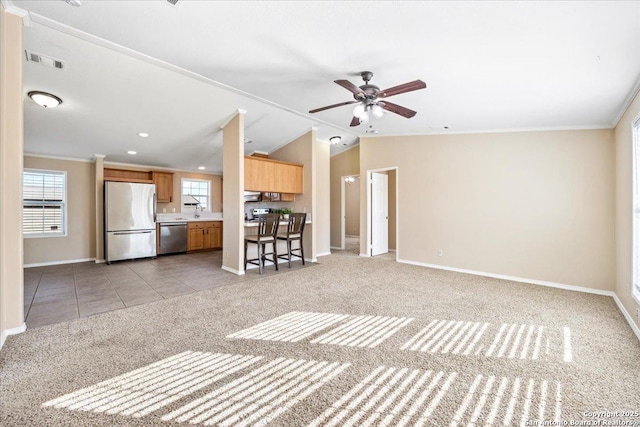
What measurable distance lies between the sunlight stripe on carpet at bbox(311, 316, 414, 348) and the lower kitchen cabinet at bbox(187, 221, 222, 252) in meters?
5.79

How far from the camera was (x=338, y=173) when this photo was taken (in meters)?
8.36

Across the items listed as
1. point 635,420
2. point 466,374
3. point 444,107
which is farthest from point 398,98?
point 635,420

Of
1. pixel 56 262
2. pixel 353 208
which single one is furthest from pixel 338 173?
pixel 56 262

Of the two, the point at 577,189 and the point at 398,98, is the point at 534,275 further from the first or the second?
the point at 398,98

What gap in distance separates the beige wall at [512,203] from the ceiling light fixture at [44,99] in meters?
5.62

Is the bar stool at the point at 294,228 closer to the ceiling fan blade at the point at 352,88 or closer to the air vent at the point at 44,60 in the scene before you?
the ceiling fan blade at the point at 352,88

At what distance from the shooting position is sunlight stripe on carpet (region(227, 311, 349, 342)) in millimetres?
2529

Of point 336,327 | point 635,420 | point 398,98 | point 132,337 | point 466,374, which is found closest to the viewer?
point 635,420

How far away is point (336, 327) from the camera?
2.73 metres

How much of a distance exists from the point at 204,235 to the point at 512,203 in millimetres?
7016

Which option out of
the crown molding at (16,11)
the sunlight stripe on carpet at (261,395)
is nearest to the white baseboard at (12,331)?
the sunlight stripe on carpet at (261,395)

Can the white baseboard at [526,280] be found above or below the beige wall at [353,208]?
below

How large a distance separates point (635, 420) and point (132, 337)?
349 centimetres

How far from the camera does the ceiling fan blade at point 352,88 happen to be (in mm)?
2775
